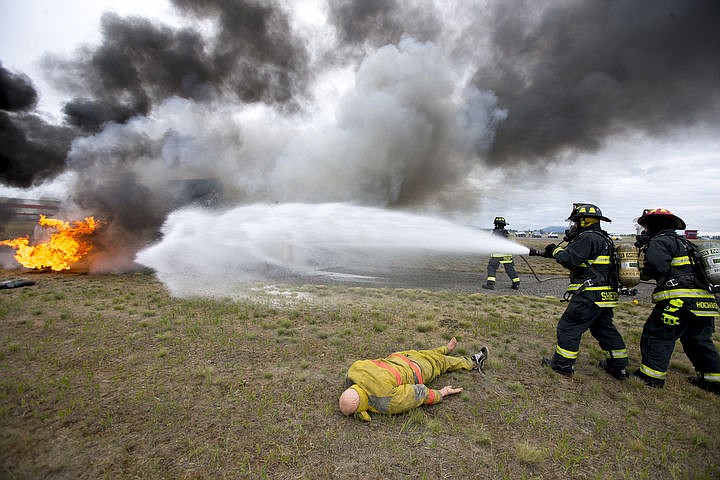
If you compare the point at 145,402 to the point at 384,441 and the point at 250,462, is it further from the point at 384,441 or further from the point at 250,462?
the point at 384,441

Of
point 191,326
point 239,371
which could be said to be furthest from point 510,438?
point 191,326

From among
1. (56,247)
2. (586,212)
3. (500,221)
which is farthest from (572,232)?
(56,247)

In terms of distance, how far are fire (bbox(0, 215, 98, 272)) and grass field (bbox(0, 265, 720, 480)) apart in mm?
10360

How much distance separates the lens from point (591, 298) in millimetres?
4520

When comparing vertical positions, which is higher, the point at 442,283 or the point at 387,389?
the point at 442,283

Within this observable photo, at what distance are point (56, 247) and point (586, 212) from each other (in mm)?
21203

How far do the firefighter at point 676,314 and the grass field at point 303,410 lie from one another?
1.14 feet

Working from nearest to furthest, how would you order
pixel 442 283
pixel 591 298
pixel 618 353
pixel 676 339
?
pixel 676 339 < pixel 591 298 < pixel 618 353 < pixel 442 283

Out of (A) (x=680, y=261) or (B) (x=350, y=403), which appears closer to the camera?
(B) (x=350, y=403)

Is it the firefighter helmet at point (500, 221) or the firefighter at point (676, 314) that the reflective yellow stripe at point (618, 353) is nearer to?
the firefighter at point (676, 314)

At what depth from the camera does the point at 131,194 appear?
16812 mm

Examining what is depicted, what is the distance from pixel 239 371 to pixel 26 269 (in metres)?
18.1

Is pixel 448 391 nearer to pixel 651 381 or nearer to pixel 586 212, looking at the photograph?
pixel 651 381

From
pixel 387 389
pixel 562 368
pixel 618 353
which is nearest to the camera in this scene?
pixel 387 389
